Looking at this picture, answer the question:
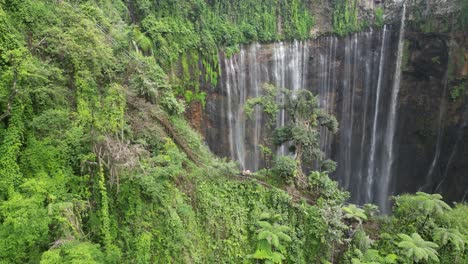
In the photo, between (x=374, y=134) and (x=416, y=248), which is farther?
(x=374, y=134)

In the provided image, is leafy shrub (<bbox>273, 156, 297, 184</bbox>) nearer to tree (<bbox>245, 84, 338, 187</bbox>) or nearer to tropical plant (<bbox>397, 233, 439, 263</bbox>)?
tree (<bbox>245, 84, 338, 187</bbox>)

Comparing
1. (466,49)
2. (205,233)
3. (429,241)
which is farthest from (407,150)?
(205,233)

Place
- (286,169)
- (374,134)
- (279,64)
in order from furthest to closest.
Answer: (374,134), (279,64), (286,169)

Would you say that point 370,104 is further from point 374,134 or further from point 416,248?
point 416,248

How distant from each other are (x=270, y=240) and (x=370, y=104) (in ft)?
45.5

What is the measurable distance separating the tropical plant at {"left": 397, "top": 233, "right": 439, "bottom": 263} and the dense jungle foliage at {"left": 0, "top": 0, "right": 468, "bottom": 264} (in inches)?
1.0

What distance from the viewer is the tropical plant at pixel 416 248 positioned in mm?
8930

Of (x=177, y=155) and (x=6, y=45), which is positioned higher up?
(x=6, y=45)

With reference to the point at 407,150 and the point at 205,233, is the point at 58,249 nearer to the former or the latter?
the point at 205,233

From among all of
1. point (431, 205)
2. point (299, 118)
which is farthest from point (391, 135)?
point (431, 205)

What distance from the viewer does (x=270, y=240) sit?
902 cm

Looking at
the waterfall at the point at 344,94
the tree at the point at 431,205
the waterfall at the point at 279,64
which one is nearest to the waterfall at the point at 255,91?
the waterfall at the point at 344,94

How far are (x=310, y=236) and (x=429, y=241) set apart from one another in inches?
129

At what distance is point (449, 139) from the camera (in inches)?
753
